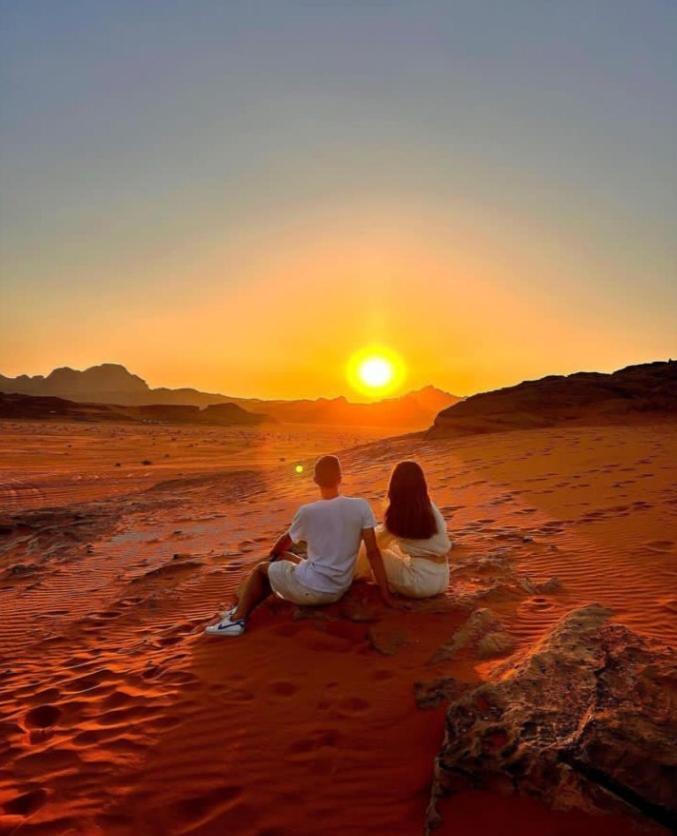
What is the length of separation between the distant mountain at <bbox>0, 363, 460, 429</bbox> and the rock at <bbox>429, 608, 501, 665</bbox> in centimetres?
7212

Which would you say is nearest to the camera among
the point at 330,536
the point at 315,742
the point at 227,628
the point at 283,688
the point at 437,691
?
the point at 315,742

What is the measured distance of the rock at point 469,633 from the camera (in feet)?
13.8

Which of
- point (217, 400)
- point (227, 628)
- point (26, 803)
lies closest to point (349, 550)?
point (227, 628)

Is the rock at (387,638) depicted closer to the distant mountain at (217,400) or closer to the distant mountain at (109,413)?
the distant mountain at (109,413)

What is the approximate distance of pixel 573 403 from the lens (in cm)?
2239

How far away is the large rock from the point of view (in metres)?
2.43

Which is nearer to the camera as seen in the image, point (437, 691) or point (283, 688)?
point (437, 691)

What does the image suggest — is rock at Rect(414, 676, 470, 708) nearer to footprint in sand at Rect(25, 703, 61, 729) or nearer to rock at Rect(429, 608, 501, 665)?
rock at Rect(429, 608, 501, 665)

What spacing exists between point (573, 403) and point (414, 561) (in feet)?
63.5

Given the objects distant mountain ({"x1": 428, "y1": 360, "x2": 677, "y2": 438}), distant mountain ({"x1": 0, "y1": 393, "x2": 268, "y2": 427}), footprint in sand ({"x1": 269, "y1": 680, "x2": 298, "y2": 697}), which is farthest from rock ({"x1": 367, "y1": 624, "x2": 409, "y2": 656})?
distant mountain ({"x1": 0, "y1": 393, "x2": 268, "y2": 427})

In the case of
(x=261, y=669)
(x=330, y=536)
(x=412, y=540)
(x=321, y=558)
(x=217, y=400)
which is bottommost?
(x=261, y=669)

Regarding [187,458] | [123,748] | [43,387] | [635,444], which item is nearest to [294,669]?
[123,748]

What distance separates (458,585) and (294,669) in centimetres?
223

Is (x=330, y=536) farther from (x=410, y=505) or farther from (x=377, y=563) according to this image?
(x=410, y=505)
